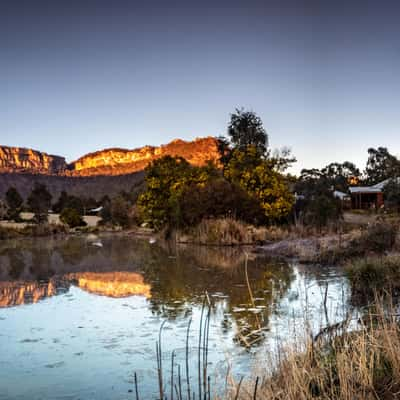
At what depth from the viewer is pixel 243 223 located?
23.6m

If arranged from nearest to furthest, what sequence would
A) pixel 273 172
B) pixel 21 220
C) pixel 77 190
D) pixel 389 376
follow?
1. pixel 389 376
2. pixel 273 172
3. pixel 21 220
4. pixel 77 190

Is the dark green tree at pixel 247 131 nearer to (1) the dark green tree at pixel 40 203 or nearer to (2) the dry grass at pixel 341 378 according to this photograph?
(1) the dark green tree at pixel 40 203

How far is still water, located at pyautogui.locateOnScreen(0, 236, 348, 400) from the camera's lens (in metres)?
5.02

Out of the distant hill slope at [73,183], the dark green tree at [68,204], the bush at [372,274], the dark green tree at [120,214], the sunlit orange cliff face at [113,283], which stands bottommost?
the sunlit orange cliff face at [113,283]

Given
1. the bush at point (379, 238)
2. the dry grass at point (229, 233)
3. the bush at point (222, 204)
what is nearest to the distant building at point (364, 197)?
the bush at point (222, 204)

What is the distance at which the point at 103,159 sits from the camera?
401ft

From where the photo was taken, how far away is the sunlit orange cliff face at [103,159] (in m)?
94.2

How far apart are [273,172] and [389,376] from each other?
2565 cm

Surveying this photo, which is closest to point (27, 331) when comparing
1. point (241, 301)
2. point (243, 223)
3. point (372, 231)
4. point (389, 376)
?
point (241, 301)

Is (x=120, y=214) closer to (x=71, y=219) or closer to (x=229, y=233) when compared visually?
(x=71, y=219)

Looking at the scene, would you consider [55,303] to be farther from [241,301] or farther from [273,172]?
[273,172]

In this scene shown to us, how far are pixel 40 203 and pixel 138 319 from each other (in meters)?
49.8

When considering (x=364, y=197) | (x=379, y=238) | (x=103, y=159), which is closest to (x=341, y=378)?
(x=379, y=238)

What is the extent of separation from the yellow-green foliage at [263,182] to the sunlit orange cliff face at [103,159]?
57.3 metres
